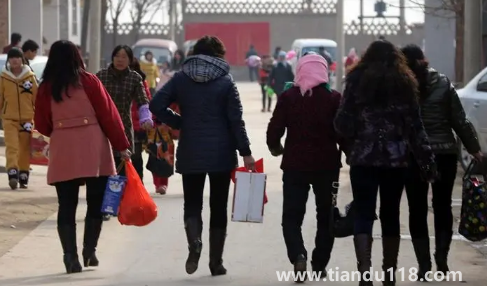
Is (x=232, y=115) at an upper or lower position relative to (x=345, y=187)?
upper

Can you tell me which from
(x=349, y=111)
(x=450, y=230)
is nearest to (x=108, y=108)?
(x=349, y=111)

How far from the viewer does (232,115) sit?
9289 mm

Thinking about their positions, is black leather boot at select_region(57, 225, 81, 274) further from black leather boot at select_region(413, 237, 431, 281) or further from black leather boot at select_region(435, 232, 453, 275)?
black leather boot at select_region(435, 232, 453, 275)

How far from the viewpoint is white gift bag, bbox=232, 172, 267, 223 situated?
9.33 metres

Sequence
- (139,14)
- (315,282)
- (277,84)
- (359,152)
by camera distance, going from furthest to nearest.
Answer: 1. (139,14)
2. (277,84)
3. (315,282)
4. (359,152)

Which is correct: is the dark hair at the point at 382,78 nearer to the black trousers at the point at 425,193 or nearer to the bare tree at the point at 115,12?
the black trousers at the point at 425,193

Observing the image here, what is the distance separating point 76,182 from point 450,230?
8.60 feet

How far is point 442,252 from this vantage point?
9453mm

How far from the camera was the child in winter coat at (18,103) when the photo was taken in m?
14.7

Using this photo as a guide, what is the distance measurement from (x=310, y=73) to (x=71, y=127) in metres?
1.68

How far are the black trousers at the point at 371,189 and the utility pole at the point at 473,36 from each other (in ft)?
35.2

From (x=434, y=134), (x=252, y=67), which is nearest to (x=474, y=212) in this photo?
(x=434, y=134)

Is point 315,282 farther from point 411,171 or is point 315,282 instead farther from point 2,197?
point 2,197

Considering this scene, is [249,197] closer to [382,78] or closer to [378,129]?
[378,129]
